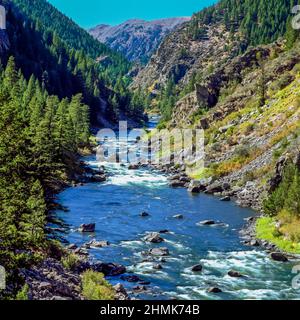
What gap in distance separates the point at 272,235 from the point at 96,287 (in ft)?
68.4

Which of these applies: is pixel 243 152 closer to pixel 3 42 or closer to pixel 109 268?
pixel 109 268

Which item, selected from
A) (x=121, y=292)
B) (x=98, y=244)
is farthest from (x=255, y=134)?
(x=121, y=292)

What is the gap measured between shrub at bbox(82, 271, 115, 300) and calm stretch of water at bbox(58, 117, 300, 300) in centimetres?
208

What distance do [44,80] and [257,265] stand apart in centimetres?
14078

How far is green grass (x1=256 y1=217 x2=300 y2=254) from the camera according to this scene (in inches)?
1651

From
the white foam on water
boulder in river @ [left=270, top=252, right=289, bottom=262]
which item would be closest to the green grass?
boulder in river @ [left=270, top=252, right=289, bottom=262]

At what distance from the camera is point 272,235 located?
44906 mm

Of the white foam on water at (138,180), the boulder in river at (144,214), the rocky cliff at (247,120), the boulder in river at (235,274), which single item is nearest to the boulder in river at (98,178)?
the white foam on water at (138,180)

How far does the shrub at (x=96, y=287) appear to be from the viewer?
2870 centimetres

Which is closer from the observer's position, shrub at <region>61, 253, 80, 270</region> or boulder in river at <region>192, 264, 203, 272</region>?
shrub at <region>61, 253, 80, 270</region>

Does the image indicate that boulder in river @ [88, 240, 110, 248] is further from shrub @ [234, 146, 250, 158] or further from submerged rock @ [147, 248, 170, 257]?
shrub @ [234, 146, 250, 158]

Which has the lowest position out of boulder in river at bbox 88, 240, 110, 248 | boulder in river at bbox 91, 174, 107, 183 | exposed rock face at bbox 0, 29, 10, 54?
boulder in river at bbox 88, 240, 110, 248
